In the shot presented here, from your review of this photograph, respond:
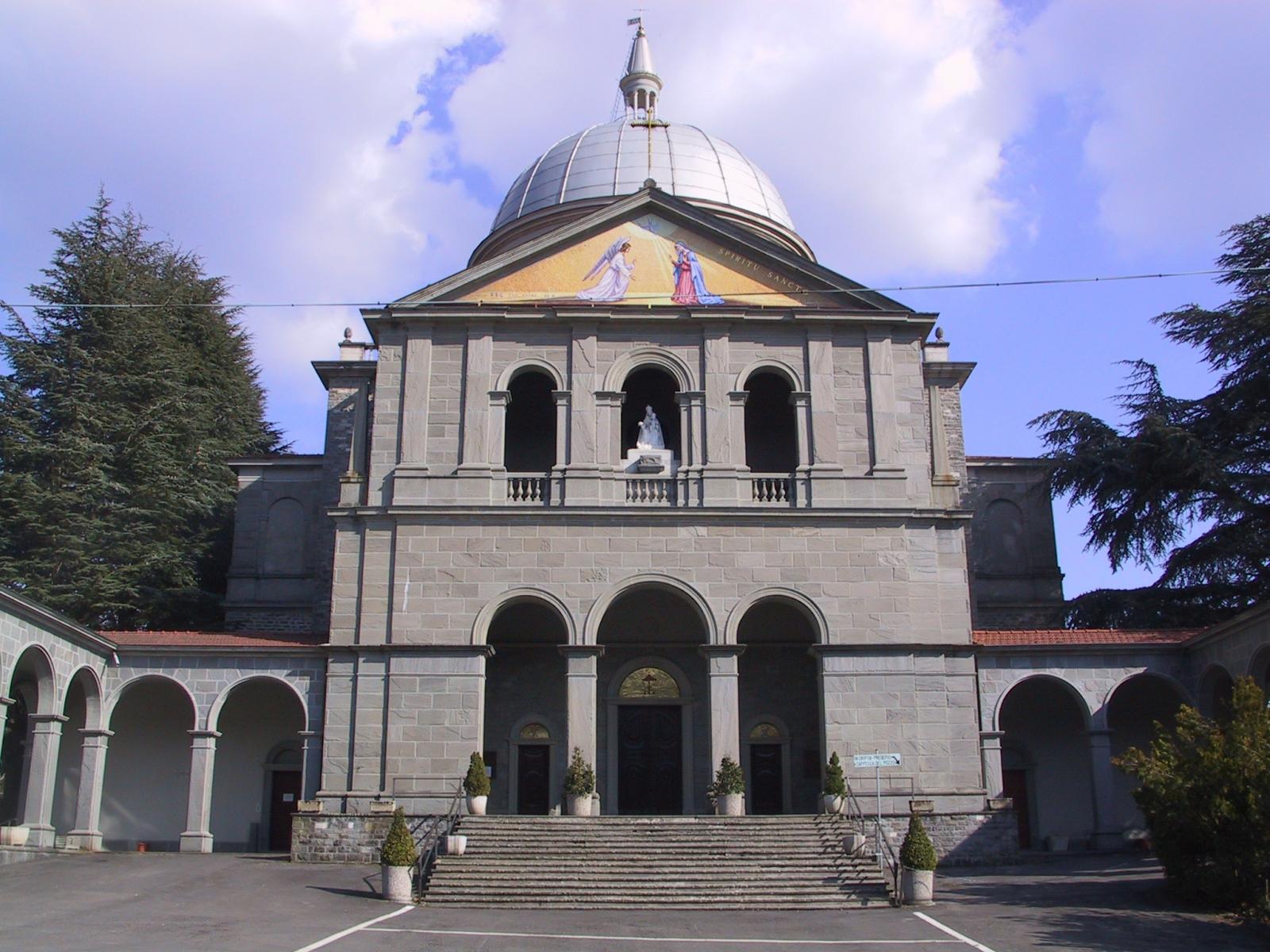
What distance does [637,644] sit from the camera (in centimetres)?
2750

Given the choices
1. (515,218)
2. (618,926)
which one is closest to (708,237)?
(515,218)

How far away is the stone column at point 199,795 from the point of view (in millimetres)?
25219

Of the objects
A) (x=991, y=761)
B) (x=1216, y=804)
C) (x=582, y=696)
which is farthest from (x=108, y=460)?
(x=1216, y=804)

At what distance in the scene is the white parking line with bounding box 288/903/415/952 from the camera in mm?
14898

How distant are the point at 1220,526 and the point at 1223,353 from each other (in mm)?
4069

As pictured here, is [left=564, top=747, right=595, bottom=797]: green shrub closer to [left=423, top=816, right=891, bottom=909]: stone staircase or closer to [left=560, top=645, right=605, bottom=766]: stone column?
[left=560, top=645, right=605, bottom=766]: stone column

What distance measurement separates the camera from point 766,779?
2712 cm

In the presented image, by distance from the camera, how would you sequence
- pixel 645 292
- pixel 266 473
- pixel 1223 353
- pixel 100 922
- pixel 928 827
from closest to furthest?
pixel 100 922 → pixel 928 827 → pixel 645 292 → pixel 1223 353 → pixel 266 473

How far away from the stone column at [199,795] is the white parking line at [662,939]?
1023 centimetres

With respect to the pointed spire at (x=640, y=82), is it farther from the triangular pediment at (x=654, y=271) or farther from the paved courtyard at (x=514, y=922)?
the paved courtyard at (x=514, y=922)

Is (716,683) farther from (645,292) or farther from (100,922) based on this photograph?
(100,922)

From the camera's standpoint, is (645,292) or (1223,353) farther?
(1223,353)

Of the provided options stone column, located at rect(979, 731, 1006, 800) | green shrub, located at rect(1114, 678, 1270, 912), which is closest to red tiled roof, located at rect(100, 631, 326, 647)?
stone column, located at rect(979, 731, 1006, 800)

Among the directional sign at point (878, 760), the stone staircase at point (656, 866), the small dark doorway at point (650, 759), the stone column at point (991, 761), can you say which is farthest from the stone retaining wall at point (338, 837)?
the stone column at point (991, 761)
